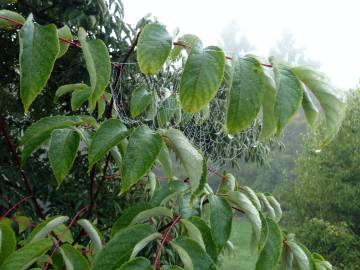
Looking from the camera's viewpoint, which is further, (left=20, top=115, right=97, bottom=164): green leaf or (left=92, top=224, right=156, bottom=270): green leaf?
(left=20, top=115, right=97, bottom=164): green leaf

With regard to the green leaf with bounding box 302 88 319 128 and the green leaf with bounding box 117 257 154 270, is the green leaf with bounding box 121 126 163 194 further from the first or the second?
the green leaf with bounding box 302 88 319 128

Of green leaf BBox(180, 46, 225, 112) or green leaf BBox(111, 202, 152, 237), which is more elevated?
green leaf BBox(180, 46, 225, 112)

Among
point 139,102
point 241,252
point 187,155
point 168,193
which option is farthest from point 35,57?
point 241,252

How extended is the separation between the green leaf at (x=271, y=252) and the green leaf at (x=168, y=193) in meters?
0.14

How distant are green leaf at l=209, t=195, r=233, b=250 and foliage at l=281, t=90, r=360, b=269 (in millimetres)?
5736

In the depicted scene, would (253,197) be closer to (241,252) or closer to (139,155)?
(139,155)

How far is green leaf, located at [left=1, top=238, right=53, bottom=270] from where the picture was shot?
0.60 meters

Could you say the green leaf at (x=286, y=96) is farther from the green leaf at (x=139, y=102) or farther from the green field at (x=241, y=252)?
the green field at (x=241, y=252)

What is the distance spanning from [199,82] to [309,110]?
6.7 inches

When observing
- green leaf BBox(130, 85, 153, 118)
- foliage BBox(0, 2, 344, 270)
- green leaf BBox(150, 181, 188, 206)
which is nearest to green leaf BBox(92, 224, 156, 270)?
foliage BBox(0, 2, 344, 270)

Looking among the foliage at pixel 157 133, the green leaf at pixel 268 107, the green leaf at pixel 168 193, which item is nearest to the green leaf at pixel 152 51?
the foliage at pixel 157 133

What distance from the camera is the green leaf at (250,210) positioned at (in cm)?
61

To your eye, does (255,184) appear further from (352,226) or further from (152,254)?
(152,254)

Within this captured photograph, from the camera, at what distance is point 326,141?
1.90 feet
